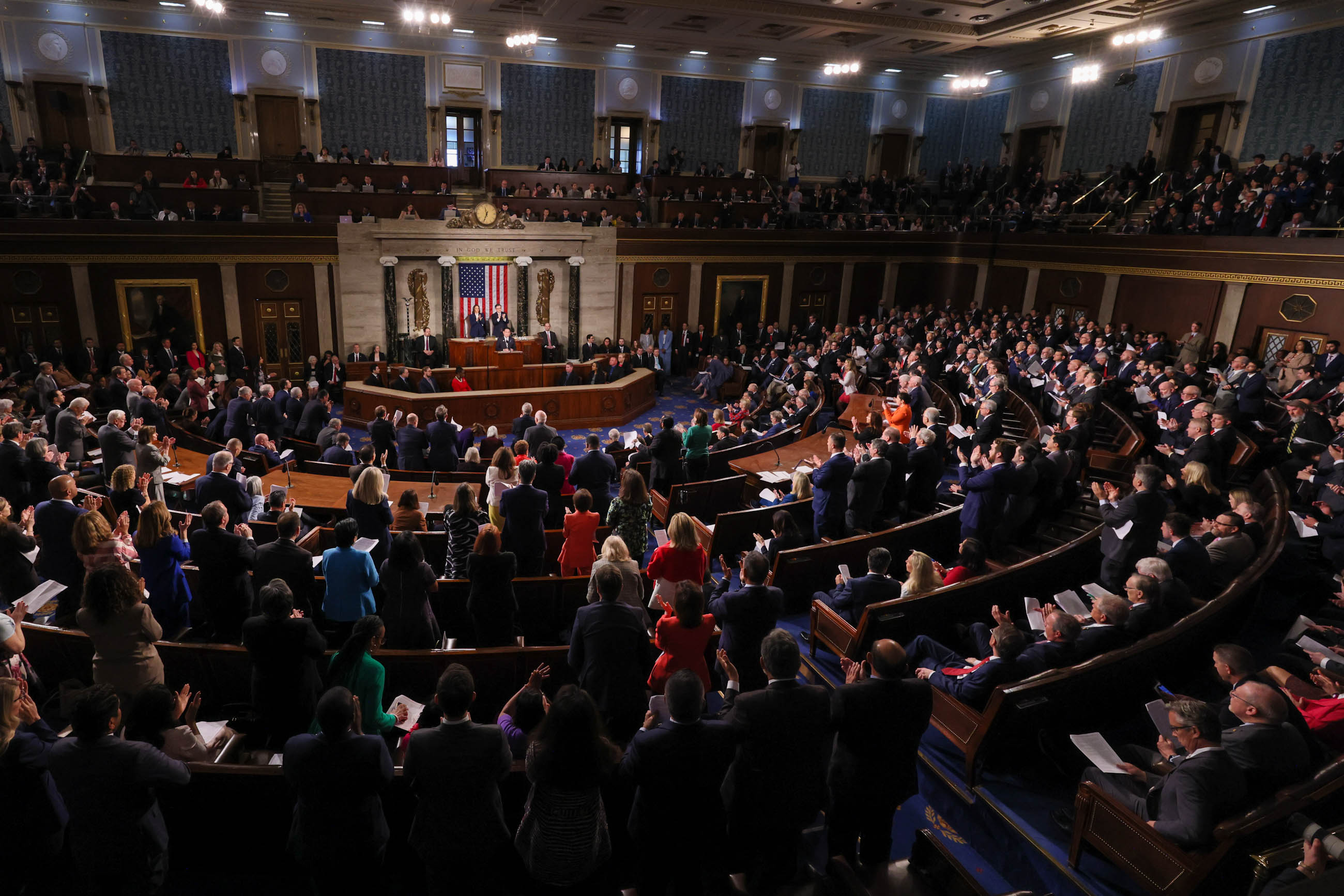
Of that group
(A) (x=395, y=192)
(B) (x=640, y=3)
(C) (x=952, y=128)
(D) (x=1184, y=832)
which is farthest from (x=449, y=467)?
(C) (x=952, y=128)

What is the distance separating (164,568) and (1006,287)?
19.0 m

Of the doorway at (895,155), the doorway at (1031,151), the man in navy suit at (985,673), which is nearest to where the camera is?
the man in navy suit at (985,673)

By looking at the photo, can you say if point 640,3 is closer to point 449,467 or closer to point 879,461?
point 449,467

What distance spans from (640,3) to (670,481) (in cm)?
1281

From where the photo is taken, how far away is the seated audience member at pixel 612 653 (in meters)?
3.47

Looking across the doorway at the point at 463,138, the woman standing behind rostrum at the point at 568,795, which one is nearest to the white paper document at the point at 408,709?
the woman standing behind rostrum at the point at 568,795

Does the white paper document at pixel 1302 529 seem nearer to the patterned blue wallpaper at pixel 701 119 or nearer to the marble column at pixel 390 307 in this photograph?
the marble column at pixel 390 307

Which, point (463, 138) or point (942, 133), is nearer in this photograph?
point (463, 138)

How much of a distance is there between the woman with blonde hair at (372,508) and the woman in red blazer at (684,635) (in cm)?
239

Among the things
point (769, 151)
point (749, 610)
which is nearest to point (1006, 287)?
point (769, 151)

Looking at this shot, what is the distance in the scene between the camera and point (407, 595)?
421 centimetres

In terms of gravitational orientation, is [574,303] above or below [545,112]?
below

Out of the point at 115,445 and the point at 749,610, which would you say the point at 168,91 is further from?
the point at 749,610

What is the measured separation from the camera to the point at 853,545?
246 inches
